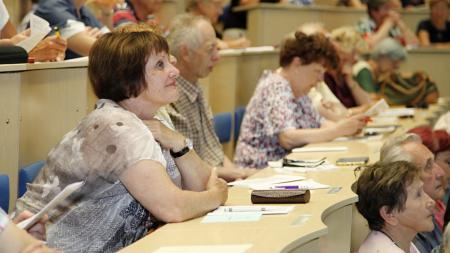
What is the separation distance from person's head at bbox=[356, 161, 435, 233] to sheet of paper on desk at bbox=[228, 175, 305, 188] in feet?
1.18

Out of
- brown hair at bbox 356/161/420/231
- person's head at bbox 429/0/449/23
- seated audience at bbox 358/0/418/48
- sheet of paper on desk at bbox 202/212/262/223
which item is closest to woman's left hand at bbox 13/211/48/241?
sheet of paper on desk at bbox 202/212/262/223

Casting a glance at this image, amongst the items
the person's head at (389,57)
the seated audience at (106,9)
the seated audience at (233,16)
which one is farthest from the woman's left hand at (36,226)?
the seated audience at (233,16)

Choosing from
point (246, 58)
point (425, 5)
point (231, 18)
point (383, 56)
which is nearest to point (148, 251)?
point (246, 58)

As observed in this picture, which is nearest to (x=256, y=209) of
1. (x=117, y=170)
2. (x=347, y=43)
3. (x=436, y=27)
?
(x=117, y=170)

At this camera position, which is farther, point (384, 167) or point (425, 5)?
point (425, 5)

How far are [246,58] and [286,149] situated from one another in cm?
216

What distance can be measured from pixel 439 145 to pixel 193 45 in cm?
139

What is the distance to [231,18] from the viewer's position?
938 centimetres

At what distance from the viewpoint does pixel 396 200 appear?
3.85 metres

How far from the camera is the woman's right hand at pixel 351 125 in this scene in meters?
5.83

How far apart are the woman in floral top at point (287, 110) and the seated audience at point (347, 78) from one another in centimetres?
150

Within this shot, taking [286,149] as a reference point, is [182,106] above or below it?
above

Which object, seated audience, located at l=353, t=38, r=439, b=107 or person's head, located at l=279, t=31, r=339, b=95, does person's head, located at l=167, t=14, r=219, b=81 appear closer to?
person's head, located at l=279, t=31, r=339, b=95

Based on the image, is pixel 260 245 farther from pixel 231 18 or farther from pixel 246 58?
pixel 231 18
